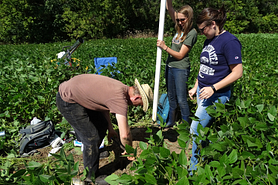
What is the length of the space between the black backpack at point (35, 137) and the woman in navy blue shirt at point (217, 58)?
Answer: 220cm

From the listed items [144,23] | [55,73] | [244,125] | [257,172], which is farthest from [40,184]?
[144,23]

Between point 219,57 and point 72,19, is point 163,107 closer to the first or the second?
point 219,57

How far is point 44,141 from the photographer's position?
3.03 metres

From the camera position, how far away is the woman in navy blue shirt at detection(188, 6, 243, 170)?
174 cm

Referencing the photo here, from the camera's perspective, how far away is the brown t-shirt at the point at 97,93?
181 cm

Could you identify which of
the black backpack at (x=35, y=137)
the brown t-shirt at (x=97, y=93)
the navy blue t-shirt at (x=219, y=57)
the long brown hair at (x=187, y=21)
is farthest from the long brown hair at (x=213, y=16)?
the black backpack at (x=35, y=137)

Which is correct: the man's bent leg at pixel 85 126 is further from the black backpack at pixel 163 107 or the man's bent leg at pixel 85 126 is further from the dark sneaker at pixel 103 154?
the black backpack at pixel 163 107

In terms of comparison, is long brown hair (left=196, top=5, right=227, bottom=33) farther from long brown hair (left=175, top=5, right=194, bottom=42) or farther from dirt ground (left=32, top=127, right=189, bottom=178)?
dirt ground (left=32, top=127, right=189, bottom=178)

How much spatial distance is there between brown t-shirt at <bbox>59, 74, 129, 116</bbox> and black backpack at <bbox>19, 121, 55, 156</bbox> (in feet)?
4.02

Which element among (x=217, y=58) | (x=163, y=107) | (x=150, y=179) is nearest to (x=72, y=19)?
(x=163, y=107)

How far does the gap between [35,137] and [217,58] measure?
8.73ft

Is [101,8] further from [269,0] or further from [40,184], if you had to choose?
[269,0]

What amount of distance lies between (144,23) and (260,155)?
35.8 metres

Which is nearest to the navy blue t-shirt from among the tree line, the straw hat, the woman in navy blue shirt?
the woman in navy blue shirt
